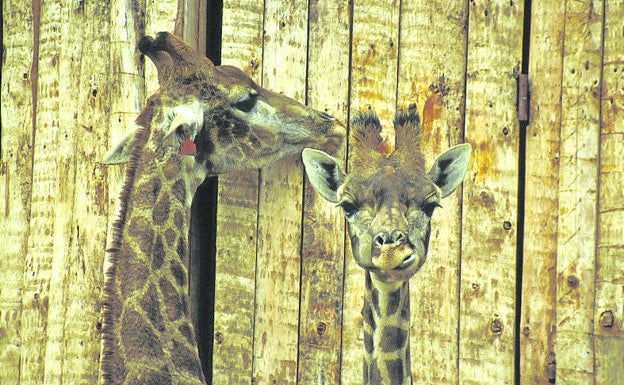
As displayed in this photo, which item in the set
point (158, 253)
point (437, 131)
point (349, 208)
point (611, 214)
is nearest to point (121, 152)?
point (158, 253)

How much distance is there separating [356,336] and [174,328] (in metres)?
0.99

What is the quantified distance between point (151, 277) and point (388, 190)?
1.28 meters

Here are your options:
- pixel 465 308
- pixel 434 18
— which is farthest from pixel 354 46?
pixel 465 308

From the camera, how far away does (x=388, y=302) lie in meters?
5.41

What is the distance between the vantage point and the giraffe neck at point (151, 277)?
555 cm

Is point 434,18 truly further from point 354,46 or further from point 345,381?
point 345,381

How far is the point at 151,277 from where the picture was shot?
5.79 meters

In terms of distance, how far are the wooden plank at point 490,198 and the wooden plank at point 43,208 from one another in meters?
2.14

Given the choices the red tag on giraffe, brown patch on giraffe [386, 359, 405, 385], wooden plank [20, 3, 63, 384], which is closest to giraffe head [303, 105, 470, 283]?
brown patch on giraffe [386, 359, 405, 385]

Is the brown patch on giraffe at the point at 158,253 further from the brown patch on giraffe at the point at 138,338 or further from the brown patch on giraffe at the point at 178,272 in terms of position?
the brown patch on giraffe at the point at 138,338

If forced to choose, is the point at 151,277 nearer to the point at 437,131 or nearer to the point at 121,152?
the point at 121,152

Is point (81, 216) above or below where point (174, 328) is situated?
above

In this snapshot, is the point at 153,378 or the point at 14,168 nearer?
the point at 153,378

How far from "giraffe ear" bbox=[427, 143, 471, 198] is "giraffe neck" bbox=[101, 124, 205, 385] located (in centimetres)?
130
